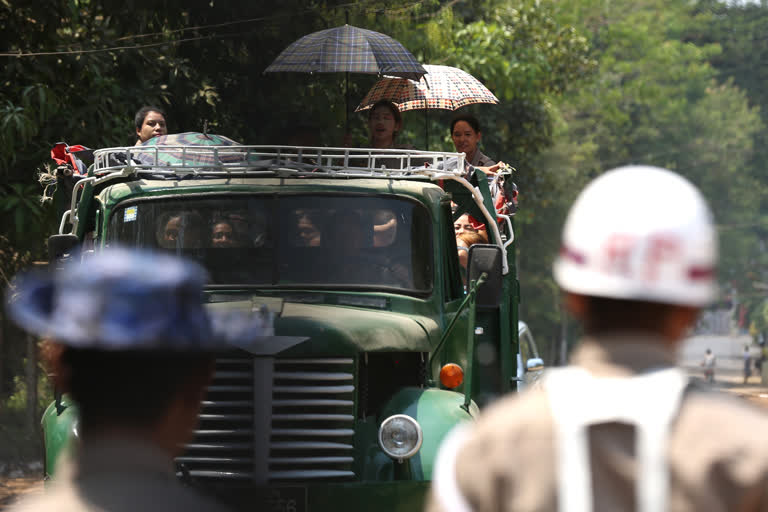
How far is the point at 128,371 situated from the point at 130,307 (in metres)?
0.11

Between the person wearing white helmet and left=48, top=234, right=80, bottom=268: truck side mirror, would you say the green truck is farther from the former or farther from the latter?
the person wearing white helmet

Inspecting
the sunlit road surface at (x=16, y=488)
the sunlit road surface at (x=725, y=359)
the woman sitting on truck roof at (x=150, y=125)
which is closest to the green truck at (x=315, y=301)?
the woman sitting on truck roof at (x=150, y=125)

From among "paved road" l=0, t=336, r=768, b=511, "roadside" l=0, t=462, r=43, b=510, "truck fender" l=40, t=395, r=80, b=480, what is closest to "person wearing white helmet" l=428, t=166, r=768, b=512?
"paved road" l=0, t=336, r=768, b=511

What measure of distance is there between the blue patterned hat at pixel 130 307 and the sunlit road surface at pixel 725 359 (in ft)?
116

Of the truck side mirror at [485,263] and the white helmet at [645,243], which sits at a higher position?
the white helmet at [645,243]

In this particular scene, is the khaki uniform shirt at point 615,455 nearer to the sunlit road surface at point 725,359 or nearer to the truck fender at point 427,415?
the truck fender at point 427,415

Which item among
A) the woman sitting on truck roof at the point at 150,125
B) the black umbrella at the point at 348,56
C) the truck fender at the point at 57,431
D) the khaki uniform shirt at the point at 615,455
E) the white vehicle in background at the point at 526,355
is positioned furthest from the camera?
the white vehicle in background at the point at 526,355

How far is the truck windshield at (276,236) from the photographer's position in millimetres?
7191

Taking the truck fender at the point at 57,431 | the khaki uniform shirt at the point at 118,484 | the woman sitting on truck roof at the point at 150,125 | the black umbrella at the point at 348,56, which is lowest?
the truck fender at the point at 57,431

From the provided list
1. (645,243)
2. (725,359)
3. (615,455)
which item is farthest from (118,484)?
(725,359)

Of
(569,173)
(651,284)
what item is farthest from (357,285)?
(569,173)

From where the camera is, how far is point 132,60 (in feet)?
46.7

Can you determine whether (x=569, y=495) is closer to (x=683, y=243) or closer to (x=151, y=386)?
(x=683, y=243)

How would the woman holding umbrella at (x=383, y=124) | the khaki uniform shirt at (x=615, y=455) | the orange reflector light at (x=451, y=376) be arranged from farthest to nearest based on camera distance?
1. the woman holding umbrella at (x=383, y=124)
2. the orange reflector light at (x=451, y=376)
3. the khaki uniform shirt at (x=615, y=455)
